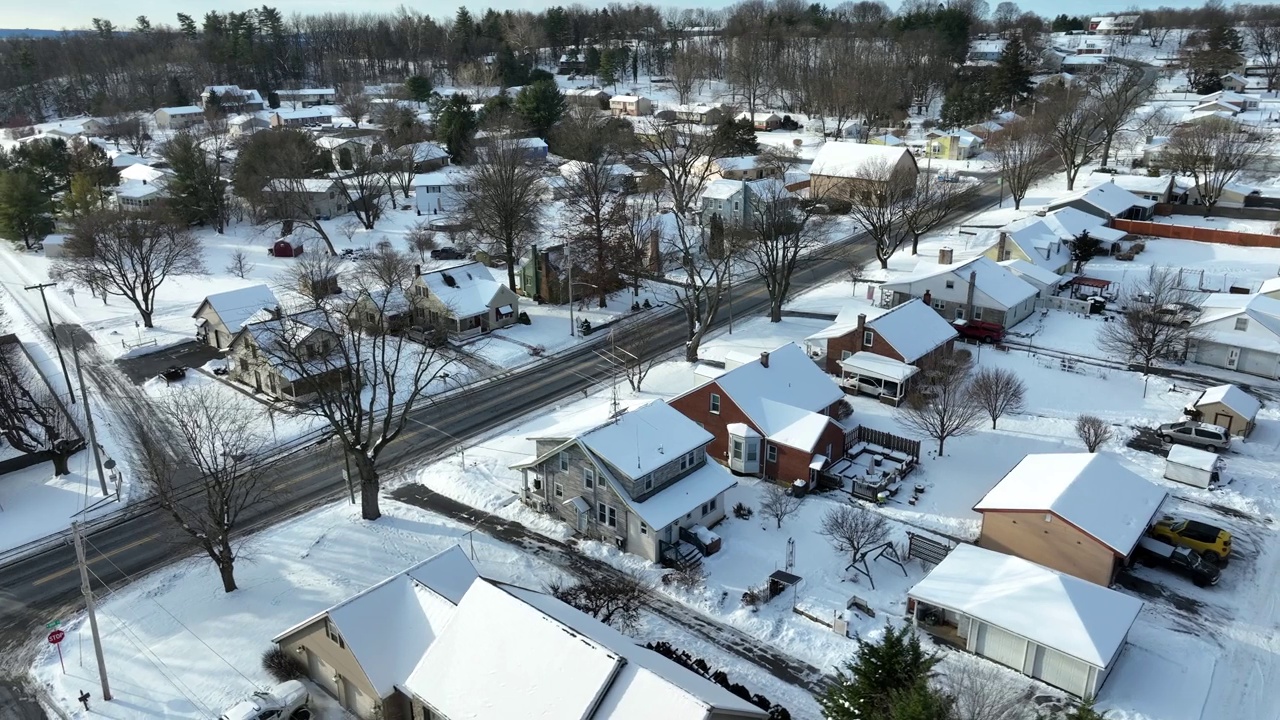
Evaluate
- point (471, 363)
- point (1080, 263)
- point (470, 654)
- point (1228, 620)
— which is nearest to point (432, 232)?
point (471, 363)

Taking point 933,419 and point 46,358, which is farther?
point 46,358

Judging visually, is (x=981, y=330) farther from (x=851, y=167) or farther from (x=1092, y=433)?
(x=851, y=167)

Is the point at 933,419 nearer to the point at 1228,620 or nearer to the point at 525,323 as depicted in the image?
the point at 1228,620

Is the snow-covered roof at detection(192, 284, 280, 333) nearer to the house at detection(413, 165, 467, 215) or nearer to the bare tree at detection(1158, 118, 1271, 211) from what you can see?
the house at detection(413, 165, 467, 215)

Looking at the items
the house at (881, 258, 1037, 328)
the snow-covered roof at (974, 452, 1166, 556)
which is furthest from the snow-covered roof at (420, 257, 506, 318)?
the snow-covered roof at (974, 452, 1166, 556)

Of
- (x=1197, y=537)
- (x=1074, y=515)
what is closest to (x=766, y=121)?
(x=1197, y=537)

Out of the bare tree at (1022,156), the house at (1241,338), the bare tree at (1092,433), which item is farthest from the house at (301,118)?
the bare tree at (1092,433)
